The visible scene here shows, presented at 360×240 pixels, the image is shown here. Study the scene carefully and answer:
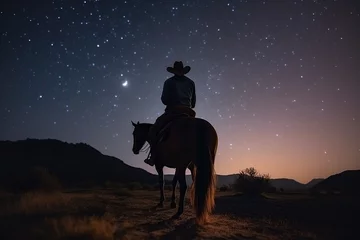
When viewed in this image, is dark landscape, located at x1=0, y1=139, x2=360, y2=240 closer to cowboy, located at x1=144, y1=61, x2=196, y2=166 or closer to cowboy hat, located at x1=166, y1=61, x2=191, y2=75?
cowboy, located at x1=144, y1=61, x2=196, y2=166

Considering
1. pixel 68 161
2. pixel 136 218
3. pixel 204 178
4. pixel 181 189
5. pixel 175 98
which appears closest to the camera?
pixel 204 178

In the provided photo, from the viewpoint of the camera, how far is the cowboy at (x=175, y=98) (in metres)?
8.88

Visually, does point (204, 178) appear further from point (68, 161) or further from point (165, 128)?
point (68, 161)

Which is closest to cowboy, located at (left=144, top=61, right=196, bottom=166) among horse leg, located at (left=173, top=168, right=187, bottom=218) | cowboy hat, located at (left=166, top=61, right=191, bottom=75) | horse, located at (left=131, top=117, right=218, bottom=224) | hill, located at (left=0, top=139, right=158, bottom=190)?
cowboy hat, located at (left=166, top=61, right=191, bottom=75)

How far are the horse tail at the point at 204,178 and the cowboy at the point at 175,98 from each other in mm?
1395

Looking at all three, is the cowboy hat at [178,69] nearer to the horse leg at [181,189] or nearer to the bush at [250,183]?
the horse leg at [181,189]

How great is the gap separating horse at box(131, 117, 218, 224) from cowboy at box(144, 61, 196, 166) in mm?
378

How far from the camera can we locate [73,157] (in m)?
56.7

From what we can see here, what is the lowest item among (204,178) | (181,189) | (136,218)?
(136,218)

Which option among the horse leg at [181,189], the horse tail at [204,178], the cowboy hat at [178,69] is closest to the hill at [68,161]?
the cowboy hat at [178,69]

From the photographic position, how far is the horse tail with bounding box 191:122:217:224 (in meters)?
6.81

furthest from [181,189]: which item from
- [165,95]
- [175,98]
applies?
[165,95]

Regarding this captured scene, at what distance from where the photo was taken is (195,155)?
7430mm

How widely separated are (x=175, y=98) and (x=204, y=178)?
290 centimetres
